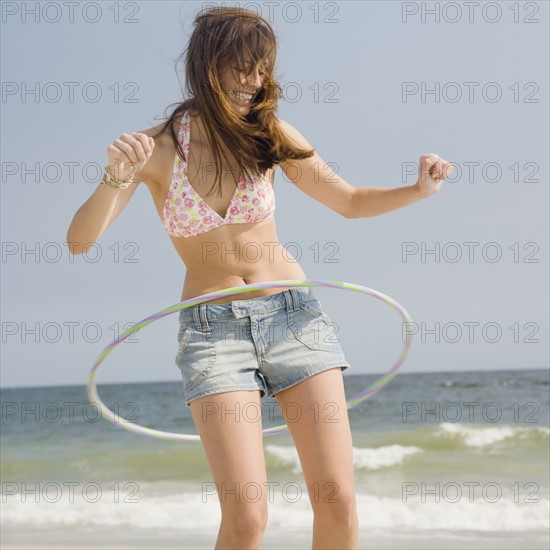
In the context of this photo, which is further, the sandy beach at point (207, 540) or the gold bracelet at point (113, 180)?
the sandy beach at point (207, 540)

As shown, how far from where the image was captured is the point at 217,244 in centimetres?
368

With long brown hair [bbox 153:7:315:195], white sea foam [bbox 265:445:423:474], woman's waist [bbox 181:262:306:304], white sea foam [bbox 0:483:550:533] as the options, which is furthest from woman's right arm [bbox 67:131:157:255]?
white sea foam [bbox 265:445:423:474]

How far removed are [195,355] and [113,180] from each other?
704mm

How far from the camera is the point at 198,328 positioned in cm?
358

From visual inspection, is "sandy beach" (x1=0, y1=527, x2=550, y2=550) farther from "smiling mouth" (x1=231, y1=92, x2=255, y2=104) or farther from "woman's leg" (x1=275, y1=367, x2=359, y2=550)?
"smiling mouth" (x1=231, y1=92, x2=255, y2=104)

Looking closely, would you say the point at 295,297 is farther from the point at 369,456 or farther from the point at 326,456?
the point at 369,456

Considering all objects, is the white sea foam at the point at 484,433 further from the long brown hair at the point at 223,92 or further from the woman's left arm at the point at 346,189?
the long brown hair at the point at 223,92

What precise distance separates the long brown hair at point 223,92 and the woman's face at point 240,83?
0.02 metres

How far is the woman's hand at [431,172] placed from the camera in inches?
149

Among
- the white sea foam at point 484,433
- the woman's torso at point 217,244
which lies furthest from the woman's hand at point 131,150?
the white sea foam at point 484,433

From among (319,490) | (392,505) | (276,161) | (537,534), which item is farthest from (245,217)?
(392,505)

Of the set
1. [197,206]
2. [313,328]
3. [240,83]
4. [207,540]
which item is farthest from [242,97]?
[207,540]

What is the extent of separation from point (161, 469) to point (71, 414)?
679cm

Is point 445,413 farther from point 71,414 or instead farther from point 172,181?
point 172,181
